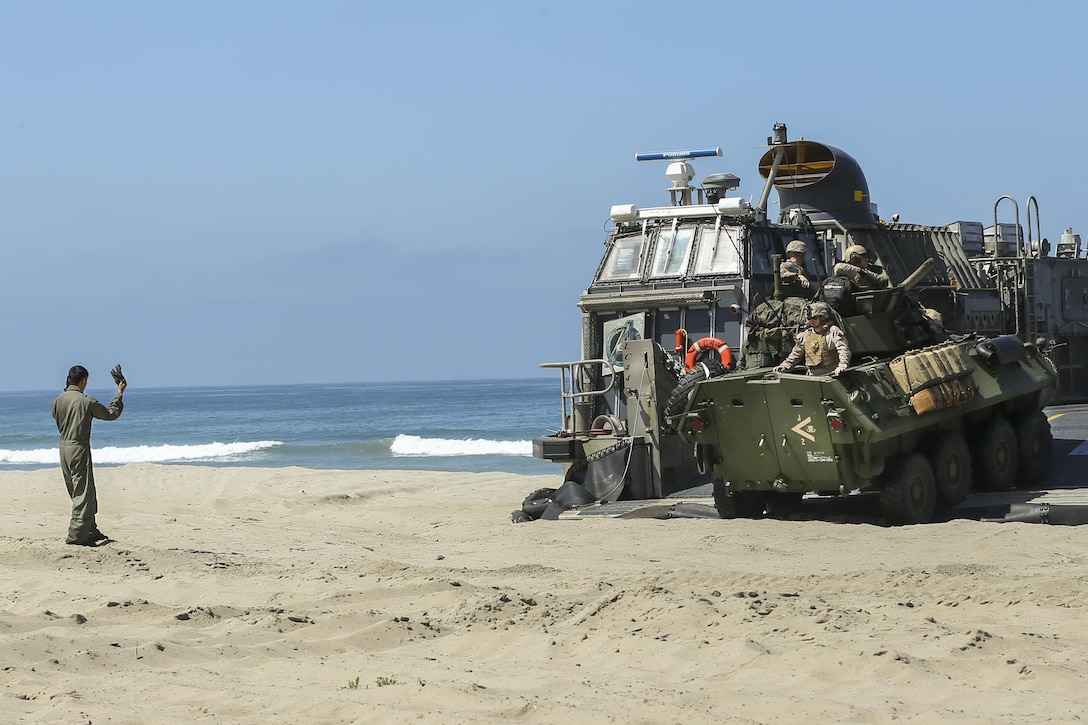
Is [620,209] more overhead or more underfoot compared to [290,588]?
more overhead

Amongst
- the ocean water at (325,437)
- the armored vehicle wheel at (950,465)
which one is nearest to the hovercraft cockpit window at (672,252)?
the armored vehicle wheel at (950,465)

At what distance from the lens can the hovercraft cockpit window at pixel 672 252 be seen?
639 inches

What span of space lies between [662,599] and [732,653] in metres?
1.34

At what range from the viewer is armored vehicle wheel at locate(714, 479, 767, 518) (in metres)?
12.8

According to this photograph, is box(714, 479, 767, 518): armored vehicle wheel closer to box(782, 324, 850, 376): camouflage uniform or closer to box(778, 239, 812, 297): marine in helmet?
box(782, 324, 850, 376): camouflage uniform

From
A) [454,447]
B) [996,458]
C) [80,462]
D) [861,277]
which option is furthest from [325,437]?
[996,458]

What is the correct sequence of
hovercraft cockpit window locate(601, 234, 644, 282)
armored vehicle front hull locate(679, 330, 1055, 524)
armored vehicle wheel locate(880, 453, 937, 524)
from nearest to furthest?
armored vehicle front hull locate(679, 330, 1055, 524) → armored vehicle wheel locate(880, 453, 937, 524) → hovercraft cockpit window locate(601, 234, 644, 282)

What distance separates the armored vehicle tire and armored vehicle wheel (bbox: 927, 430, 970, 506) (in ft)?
6.45

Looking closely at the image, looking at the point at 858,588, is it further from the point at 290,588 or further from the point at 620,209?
the point at 620,209

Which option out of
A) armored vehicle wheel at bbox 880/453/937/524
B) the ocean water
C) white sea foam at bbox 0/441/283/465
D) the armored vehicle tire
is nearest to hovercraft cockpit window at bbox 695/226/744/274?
the armored vehicle tire

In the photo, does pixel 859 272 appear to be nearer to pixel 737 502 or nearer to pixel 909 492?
pixel 909 492

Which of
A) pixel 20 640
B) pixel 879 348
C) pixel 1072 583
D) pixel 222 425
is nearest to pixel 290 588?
pixel 20 640

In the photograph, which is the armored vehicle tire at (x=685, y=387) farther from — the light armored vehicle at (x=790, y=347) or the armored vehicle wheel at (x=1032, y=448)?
the armored vehicle wheel at (x=1032, y=448)

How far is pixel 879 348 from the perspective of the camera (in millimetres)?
12844
